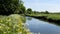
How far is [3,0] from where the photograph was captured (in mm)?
64938

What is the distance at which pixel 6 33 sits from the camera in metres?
10.1

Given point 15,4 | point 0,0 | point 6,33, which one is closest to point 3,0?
point 0,0

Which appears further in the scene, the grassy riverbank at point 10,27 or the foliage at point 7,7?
the foliage at point 7,7

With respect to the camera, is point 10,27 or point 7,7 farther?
point 7,7

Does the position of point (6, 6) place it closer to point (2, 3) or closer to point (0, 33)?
point (2, 3)

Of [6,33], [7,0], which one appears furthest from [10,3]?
[6,33]

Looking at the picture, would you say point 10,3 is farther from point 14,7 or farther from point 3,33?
point 3,33

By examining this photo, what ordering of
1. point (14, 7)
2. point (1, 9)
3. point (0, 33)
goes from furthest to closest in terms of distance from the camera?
point (14, 7), point (1, 9), point (0, 33)

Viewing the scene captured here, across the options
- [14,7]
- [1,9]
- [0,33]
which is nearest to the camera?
[0,33]

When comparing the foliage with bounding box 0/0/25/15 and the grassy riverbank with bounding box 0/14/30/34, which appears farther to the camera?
the foliage with bounding box 0/0/25/15

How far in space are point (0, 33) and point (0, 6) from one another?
53.8 m

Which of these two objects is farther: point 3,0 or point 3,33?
point 3,0

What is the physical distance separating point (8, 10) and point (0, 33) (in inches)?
2113

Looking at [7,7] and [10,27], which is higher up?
[10,27]
